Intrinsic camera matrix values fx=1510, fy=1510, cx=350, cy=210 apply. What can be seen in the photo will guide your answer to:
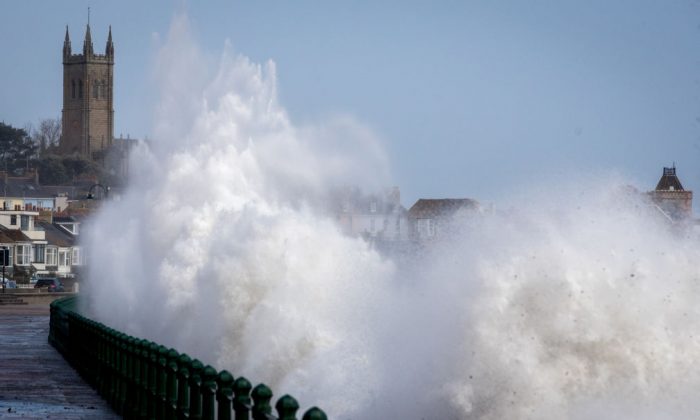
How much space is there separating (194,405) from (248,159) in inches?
870

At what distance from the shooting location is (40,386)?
78.5ft

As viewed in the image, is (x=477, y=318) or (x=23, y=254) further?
(x=23, y=254)

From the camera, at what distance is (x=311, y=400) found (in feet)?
60.5

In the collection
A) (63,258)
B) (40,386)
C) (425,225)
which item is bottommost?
(40,386)

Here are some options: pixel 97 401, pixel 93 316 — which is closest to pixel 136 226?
pixel 93 316

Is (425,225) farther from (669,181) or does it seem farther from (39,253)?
(39,253)

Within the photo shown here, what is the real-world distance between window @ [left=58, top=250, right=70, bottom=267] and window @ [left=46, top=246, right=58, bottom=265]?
129 cm

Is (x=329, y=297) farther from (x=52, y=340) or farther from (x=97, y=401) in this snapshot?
(x=52, y=340)

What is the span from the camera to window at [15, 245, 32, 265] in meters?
117

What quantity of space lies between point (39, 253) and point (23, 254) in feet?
15.2

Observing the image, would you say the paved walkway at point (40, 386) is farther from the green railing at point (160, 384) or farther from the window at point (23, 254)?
the window at point (23, 254)

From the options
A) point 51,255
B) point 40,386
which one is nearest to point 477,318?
point 40,386

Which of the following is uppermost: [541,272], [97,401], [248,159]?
[248,159]

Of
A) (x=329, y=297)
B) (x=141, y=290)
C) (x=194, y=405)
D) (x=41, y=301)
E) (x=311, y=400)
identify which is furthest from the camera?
(x=41, y=301)
